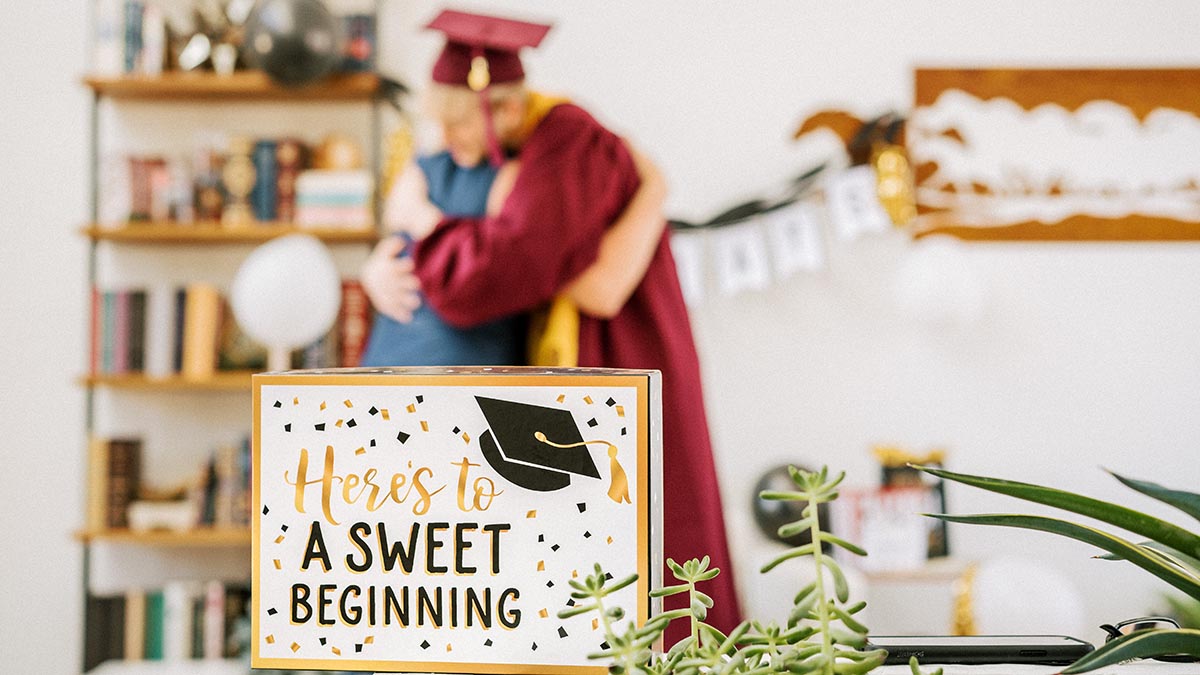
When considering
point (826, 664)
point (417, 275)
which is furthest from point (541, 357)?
point (826, 664)

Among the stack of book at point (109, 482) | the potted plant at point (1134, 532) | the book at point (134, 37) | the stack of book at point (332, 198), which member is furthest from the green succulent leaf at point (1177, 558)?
the book at point (134, 37)

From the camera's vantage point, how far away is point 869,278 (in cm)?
341

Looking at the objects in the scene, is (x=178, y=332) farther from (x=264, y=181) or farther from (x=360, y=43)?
(x=360, y=43)

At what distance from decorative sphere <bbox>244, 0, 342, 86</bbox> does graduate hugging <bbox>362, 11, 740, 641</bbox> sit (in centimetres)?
117

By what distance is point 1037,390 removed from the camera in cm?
340

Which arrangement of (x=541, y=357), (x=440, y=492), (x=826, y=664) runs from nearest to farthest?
(x=826, y=664)
(x=440, y=492)
(x=541, y=357)

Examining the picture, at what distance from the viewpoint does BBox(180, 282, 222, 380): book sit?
10.00ft

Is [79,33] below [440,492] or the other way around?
the other way around

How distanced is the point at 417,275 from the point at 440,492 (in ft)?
4.37

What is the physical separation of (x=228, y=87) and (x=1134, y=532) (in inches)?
121

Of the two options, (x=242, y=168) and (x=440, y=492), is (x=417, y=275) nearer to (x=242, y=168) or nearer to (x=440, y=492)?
(x=440, y=492)

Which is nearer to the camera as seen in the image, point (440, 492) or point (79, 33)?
point (440, 492)

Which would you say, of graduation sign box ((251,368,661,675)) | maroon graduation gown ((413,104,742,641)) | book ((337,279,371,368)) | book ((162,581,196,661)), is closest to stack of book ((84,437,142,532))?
book ((162,581,196,661))

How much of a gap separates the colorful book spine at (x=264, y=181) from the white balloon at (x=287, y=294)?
27 centimetres
